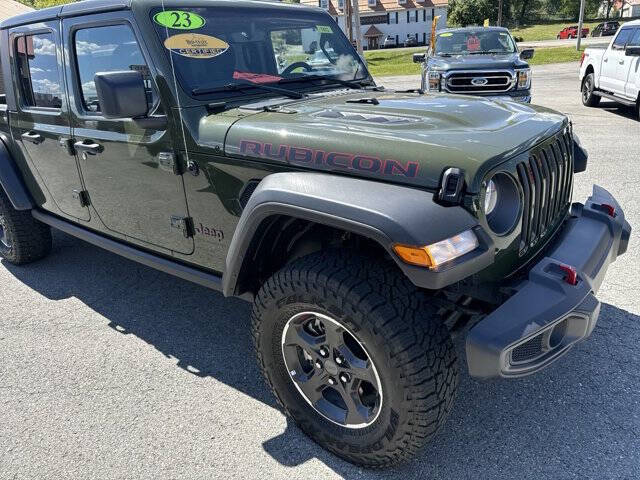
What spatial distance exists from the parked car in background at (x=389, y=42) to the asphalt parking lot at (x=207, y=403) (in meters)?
65.8

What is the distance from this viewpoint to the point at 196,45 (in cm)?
284

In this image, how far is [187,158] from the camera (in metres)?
2.70

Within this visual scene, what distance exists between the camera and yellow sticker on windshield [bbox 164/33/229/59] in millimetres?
2764

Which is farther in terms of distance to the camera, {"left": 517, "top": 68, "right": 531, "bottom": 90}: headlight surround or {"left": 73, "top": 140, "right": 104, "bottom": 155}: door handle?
{"left": 517, "top": 68, "right": 531, "bottom": 90}: headlight surround

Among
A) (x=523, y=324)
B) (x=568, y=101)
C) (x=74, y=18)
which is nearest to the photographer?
(x=523, y=324)

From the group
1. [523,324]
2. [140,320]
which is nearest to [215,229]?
[140,320]

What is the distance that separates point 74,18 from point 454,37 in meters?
8.46

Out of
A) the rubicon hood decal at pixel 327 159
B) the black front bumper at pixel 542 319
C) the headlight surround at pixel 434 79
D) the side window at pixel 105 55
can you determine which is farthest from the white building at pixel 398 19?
the black front bumper at pixel 542 319

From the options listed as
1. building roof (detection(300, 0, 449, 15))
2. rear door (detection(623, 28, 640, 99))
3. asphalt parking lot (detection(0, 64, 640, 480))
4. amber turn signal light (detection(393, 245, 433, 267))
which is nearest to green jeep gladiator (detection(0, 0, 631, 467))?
amber turn signal light (detection(393, 245, 433, 267))

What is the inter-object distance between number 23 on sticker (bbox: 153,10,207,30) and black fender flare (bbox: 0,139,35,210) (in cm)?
218

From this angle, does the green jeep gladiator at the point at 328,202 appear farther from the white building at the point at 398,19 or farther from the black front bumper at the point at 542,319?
the white building at the point at 398,19

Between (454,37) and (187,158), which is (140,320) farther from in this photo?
(454,37)

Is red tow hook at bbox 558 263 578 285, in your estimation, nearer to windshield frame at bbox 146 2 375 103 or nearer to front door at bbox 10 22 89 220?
windshield frame at bbox 146 2 375 103

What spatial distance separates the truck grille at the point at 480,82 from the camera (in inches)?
334
